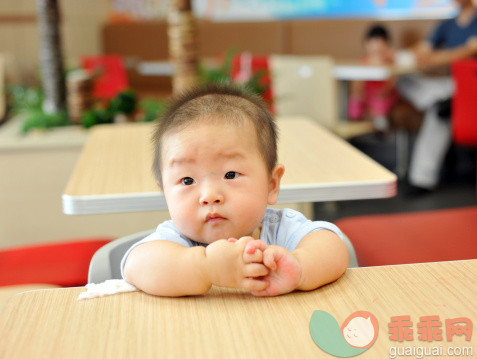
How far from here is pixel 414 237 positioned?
177 cm

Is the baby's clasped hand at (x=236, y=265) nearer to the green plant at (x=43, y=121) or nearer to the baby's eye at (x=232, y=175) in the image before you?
the baby's eye at (x=232, y=175)

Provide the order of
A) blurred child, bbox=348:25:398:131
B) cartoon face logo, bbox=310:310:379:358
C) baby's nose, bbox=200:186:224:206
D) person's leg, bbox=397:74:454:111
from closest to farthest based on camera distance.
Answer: cartoon face logo, bbox=310:310:379:358 < baby's nose, bbox=200:186:224:206 < person's leg, bbox=397:74:454:111 < blurred child, bbox=348:25:398:131

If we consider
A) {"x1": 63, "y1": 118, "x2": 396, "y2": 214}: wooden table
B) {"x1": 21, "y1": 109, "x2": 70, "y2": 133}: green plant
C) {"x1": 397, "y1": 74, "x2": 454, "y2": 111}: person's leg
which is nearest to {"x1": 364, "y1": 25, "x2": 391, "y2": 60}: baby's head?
{"x1": 397, "y1": 74, "x2": 454, "y2": 111}: person's leg

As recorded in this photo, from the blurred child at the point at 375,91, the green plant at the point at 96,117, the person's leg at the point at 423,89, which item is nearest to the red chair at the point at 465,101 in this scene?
the person's leg at the point at 423,89

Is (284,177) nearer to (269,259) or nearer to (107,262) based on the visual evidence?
(107,262)

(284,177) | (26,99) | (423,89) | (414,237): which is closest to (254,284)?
(284,177)

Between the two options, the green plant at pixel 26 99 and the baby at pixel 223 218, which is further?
the green plant at pixel 26 99

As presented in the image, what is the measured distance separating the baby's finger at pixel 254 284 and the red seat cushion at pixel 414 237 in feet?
2.73

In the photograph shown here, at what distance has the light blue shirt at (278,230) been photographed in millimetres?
1029

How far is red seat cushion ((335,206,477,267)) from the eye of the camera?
1.63 meters

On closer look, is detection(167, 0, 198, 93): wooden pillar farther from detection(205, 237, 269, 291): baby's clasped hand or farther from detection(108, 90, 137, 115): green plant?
detection(205, 237, 269, 291): baby's clasped hand

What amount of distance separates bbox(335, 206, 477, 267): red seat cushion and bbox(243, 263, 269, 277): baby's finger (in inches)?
32.8

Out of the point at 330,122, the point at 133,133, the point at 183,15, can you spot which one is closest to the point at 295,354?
the point at 133,133

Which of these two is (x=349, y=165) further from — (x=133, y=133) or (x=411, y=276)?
(x=133, y=133)
